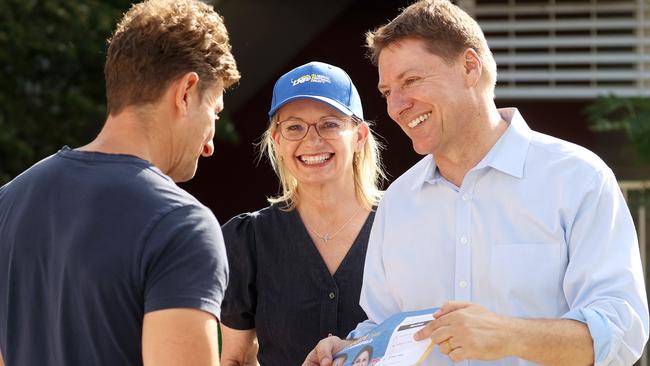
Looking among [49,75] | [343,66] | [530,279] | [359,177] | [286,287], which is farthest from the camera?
[343,66]

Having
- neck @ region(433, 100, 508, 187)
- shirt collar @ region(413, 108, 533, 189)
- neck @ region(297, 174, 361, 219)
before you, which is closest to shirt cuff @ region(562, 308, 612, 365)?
shirt collar @ region(413, 108, 533, 189)

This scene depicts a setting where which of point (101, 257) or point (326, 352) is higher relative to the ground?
point (101, 257)

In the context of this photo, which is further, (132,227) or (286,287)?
(286,287)

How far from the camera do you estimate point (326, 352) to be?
3066 millimetres

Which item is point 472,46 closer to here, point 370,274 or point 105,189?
point 370,274

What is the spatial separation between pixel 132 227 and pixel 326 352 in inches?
38.7

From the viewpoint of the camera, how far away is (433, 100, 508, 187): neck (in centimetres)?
306

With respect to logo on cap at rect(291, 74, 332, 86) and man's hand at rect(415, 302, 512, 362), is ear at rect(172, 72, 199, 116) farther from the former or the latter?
logo on cap at rect(291, 74, 332, 86)

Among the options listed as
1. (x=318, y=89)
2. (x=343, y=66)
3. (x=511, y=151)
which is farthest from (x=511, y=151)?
(x=343, y=66)

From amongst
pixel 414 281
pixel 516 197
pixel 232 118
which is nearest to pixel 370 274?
pixel 414 281

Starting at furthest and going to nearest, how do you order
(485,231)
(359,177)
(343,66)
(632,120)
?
(343,66)
(632,120)
(359,177)
(485,231)

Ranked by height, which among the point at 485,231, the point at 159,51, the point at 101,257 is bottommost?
the point at 485,231

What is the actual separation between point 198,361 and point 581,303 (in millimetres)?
1042

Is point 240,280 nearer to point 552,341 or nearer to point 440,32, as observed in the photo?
point 440,32
